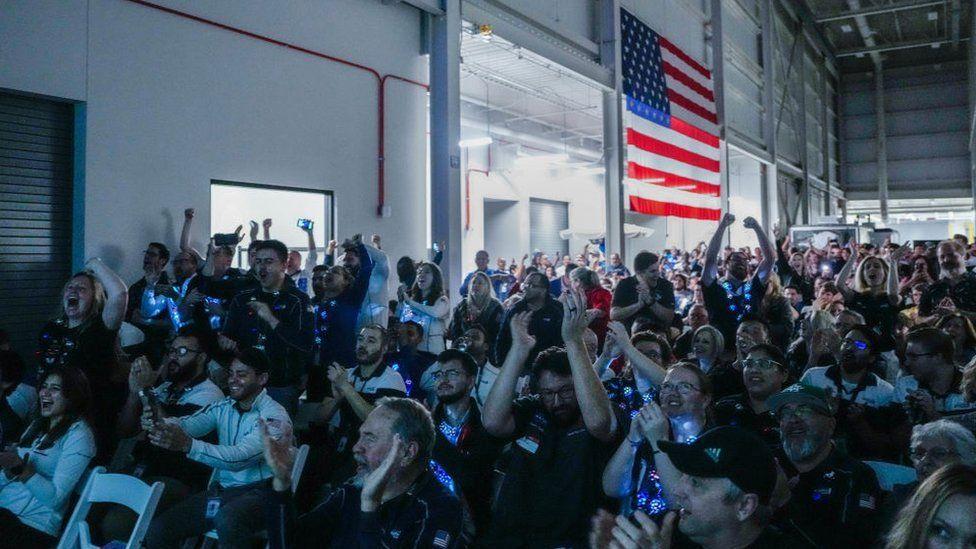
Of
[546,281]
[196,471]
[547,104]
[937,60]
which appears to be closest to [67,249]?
[196,471]

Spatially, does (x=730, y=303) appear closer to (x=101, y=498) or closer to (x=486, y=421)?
(x=486, y=421)

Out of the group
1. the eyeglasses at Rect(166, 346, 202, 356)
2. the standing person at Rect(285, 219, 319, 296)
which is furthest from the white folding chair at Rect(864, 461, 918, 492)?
the standing person at Rect(285, 219, 319, 296)

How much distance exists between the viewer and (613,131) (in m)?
13.2

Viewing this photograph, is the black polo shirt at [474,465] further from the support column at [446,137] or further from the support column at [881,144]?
the support column at [881,144]

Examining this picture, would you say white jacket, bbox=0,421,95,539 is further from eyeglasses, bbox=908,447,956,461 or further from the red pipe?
the red pipe

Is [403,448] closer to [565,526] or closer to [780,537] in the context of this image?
[565,526]

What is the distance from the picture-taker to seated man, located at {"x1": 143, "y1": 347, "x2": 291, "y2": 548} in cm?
323

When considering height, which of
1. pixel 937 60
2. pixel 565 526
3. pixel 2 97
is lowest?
pixel 565 526

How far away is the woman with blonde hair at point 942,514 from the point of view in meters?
1.72

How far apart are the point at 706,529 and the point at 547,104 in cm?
1727

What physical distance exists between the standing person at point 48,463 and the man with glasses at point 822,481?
3.11 metres

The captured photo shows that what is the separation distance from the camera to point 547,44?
11164 mm

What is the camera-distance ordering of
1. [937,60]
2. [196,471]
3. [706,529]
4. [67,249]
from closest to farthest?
1. [706,529]
2. [196,471]
3. [67,249]
4. [937,60]

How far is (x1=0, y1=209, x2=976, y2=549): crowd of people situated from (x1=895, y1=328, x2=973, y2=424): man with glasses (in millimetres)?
14
